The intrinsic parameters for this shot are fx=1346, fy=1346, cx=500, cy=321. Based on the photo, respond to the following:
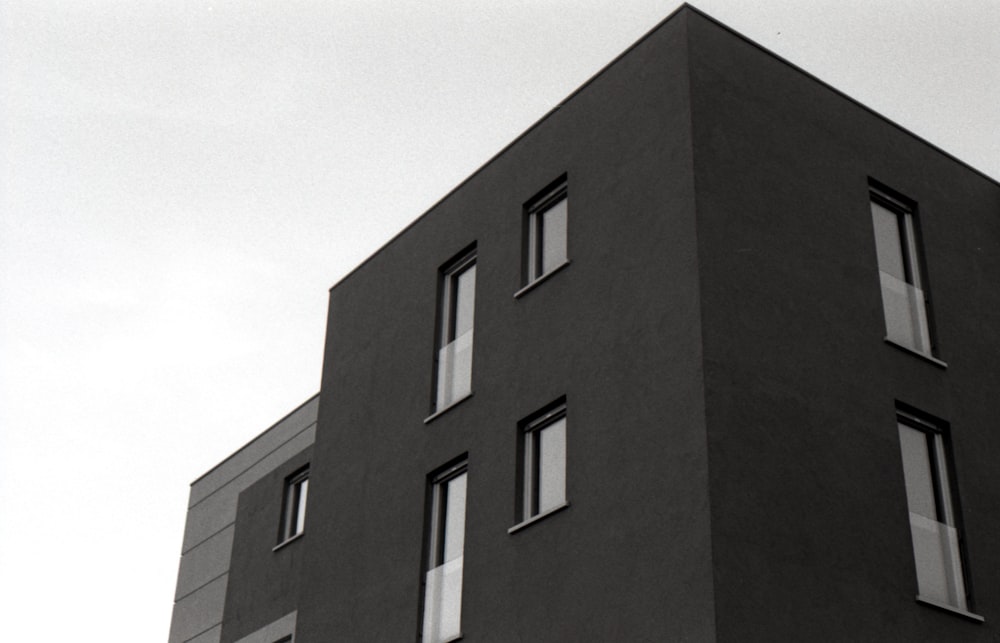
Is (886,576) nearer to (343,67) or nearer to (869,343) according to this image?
(869,343)

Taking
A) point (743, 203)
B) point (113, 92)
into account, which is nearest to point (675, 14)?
point (743, 203)

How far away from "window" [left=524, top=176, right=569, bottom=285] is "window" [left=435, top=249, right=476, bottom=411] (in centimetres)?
126

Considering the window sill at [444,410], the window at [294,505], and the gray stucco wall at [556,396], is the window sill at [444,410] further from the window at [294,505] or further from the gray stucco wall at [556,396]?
the window at [294,505]

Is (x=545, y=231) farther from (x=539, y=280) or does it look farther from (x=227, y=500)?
(x=227, y=500)

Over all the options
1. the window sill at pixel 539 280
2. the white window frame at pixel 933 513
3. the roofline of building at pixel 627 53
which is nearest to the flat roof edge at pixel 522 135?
the roofline of building at pixel 627 53

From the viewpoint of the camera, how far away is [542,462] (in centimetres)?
1656

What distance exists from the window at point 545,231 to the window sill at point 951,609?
6112 mm

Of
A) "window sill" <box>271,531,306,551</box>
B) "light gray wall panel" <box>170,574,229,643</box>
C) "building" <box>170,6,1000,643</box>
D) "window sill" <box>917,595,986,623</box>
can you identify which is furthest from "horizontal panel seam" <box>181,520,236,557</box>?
"window sill" <box>917,595,986,623</box>

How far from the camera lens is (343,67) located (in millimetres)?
22891

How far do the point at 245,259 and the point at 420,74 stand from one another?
22.2 ft

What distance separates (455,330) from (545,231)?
2080mm

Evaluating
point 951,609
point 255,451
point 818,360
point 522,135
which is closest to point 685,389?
point 818,360

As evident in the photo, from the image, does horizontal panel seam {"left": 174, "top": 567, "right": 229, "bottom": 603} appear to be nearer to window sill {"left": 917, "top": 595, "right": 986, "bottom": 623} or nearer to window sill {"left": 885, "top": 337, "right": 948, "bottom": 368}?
window sill {"left": 885, "top": 337, "right": 948, "bottom": 368}

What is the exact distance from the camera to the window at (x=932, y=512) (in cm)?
1510
